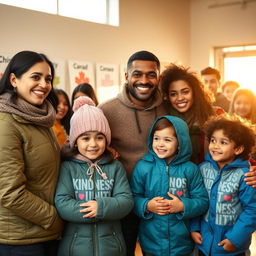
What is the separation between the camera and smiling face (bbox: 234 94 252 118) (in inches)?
148

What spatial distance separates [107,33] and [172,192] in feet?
12.7

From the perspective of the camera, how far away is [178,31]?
268 inches

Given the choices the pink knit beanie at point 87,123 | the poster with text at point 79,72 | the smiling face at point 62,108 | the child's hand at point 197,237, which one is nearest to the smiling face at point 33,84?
the pink knit beanie at point 87,123

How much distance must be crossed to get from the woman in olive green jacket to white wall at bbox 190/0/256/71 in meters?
5.31

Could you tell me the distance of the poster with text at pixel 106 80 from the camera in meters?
5.36

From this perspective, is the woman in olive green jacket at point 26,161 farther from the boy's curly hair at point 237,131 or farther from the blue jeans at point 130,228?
the boy's curly hair at point 237,131

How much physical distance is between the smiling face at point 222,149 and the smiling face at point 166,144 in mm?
211

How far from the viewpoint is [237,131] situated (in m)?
2.09

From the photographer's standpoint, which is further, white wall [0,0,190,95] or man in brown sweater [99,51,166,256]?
white wall [0,0,190,95]

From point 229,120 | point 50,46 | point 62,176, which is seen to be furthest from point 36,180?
point 50,46

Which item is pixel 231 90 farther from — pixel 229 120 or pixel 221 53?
pixel 229 120

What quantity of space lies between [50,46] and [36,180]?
10.6 ft

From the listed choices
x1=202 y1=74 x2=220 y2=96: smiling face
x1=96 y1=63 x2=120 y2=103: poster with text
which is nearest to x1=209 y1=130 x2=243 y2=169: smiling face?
x1=202 y1=74 x2=220 y2=96: smiling face

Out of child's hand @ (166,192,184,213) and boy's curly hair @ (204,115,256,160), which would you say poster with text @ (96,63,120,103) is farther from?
child's hand @ (166,192,184,213)
